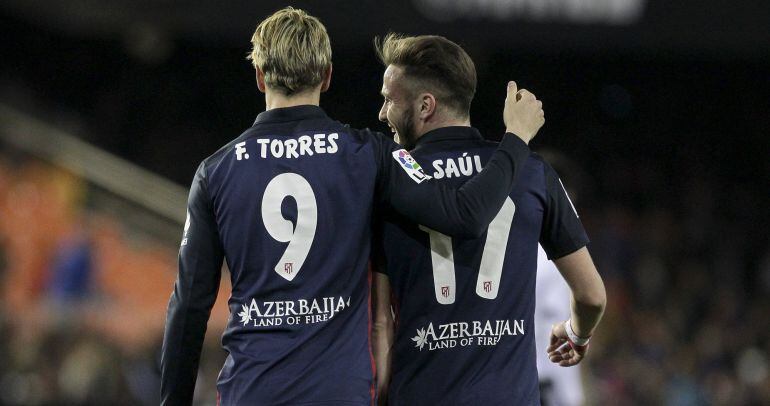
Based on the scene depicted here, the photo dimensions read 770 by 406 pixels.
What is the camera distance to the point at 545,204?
136 inches

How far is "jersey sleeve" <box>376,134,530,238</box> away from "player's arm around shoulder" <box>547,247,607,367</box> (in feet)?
1.40

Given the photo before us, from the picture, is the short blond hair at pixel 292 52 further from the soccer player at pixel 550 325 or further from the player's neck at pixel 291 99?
the soccer player at pixel 550 325

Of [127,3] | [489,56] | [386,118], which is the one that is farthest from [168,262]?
[386,118]

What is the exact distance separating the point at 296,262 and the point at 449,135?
64cm

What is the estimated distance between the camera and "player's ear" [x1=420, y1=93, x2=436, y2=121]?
348cm

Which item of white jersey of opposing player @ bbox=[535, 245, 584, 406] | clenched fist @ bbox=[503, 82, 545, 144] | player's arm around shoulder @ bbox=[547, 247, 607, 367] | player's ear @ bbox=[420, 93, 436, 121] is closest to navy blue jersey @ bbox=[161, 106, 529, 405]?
clenched fist @ bbox=[503, 82, 545, 144]

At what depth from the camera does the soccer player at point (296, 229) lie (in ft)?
10.4

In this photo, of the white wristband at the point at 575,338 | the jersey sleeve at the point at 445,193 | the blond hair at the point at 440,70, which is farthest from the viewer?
the white wristband at the point at 575,338

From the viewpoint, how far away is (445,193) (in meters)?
3.16

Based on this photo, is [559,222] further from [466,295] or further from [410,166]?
[410,166]

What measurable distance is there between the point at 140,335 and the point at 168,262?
0.85 m

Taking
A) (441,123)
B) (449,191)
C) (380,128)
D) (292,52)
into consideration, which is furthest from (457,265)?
(380,128)

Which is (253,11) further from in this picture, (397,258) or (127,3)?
(397,258)

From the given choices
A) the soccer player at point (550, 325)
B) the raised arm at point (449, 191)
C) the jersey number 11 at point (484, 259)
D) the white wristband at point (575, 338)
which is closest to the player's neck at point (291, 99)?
the raised arm at point (449, 191)
